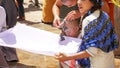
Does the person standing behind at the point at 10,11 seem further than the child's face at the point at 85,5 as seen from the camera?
Yes

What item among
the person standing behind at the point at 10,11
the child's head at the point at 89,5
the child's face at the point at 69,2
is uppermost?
the child's head at the point at 89,5

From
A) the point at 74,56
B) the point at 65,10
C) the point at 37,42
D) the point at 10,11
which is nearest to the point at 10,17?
the point at 10,11

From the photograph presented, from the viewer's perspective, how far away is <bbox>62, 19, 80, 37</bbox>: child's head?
2.83 metres

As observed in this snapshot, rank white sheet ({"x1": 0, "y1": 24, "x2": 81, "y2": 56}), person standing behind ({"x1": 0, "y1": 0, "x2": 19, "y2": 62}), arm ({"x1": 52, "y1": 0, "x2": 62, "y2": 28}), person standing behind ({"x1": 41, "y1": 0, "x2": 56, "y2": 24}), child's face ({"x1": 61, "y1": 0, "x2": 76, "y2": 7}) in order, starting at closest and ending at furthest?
white sheet ({"x1": 0, "y1": 24, "x2": 81, "y2": 56})
arm ({"x1": 52, "y1": 0, "x2": 62, "y2": 28})
child's face ({"x1": 61, "y1": 0, "x2": 76, "y2": 7})
person standing behind ({"x1": 0, "y1": 0, "x2": 19, "y2": 62})
person standing behind ({"x1": 41, "y1": 0, "x2": 56, "y2": 24})

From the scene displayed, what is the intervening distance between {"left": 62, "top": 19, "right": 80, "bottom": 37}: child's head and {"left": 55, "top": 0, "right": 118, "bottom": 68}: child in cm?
53

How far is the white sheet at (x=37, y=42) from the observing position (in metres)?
2.53

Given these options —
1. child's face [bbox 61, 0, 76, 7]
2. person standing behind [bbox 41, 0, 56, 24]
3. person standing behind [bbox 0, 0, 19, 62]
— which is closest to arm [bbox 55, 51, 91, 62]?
child's face [bbox 61, 0, 76, 7]

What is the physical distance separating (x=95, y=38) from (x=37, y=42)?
0.68 m

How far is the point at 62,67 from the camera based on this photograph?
2.81 meters

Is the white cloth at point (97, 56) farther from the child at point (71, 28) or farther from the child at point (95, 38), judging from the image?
the child at point (71, 28)

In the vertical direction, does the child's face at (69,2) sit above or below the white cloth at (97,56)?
above

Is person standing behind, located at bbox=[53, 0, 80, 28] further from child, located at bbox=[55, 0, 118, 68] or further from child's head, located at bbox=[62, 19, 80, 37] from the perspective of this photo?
child, located at bbox=[55, 0, 118, 68]

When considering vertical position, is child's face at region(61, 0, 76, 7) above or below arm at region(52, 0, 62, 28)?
above

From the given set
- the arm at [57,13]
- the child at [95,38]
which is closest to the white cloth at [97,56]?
the child at [95,38]
